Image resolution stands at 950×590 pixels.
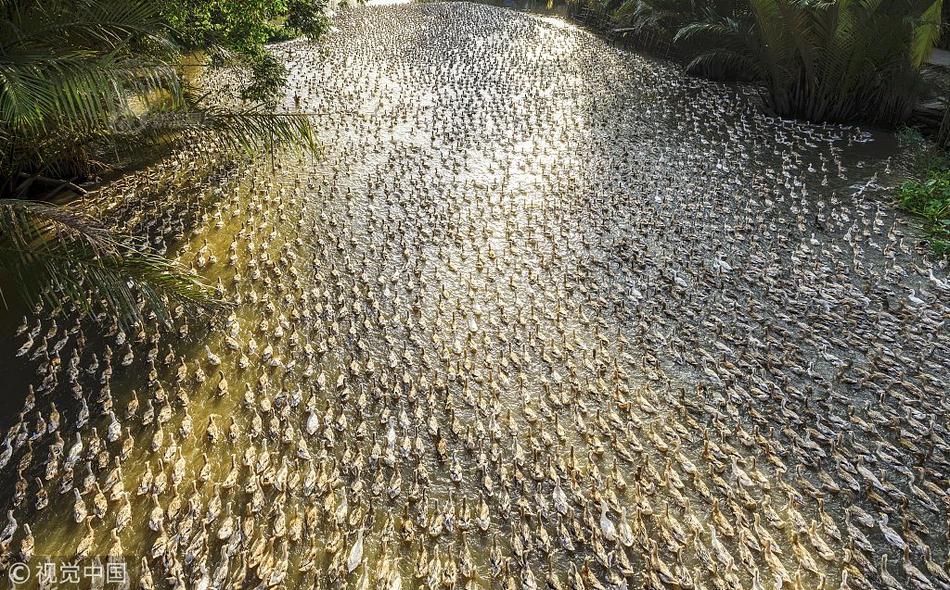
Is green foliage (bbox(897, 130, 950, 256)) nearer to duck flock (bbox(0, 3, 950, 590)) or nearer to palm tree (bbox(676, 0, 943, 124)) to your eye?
duck flock (bbox(0, 3, 950, 590))

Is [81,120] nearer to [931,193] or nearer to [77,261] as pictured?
[77,261]

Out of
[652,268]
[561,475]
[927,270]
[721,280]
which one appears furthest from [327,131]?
[927,270]

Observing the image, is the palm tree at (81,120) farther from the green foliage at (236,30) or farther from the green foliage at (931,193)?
the green foliage at (931,193)

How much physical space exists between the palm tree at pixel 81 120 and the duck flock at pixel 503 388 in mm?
1051

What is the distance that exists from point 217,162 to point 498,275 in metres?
5.26

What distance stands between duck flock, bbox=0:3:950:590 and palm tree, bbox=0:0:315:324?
1051 mm

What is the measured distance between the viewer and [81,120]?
5.73 m

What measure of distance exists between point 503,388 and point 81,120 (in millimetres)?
4611

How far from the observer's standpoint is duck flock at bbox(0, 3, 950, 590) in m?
4.09

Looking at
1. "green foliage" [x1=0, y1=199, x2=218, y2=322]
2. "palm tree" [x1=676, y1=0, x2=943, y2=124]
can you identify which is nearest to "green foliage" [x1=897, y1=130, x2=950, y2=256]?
"palm tree" [x1=676, y1=0, x2=943, y2=124]

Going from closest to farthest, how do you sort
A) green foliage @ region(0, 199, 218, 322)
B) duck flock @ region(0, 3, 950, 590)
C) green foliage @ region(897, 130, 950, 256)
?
duck flock @ region(0, 3, 950, 590)
green foliage @ region(0, 199, 218, 322)
green foliage @ region(897, 130, 950, 256)

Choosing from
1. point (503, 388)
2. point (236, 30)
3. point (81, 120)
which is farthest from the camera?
point (236, 30)

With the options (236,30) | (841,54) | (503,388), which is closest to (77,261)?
(503,388)

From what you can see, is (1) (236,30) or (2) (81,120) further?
(1) (236,30)
